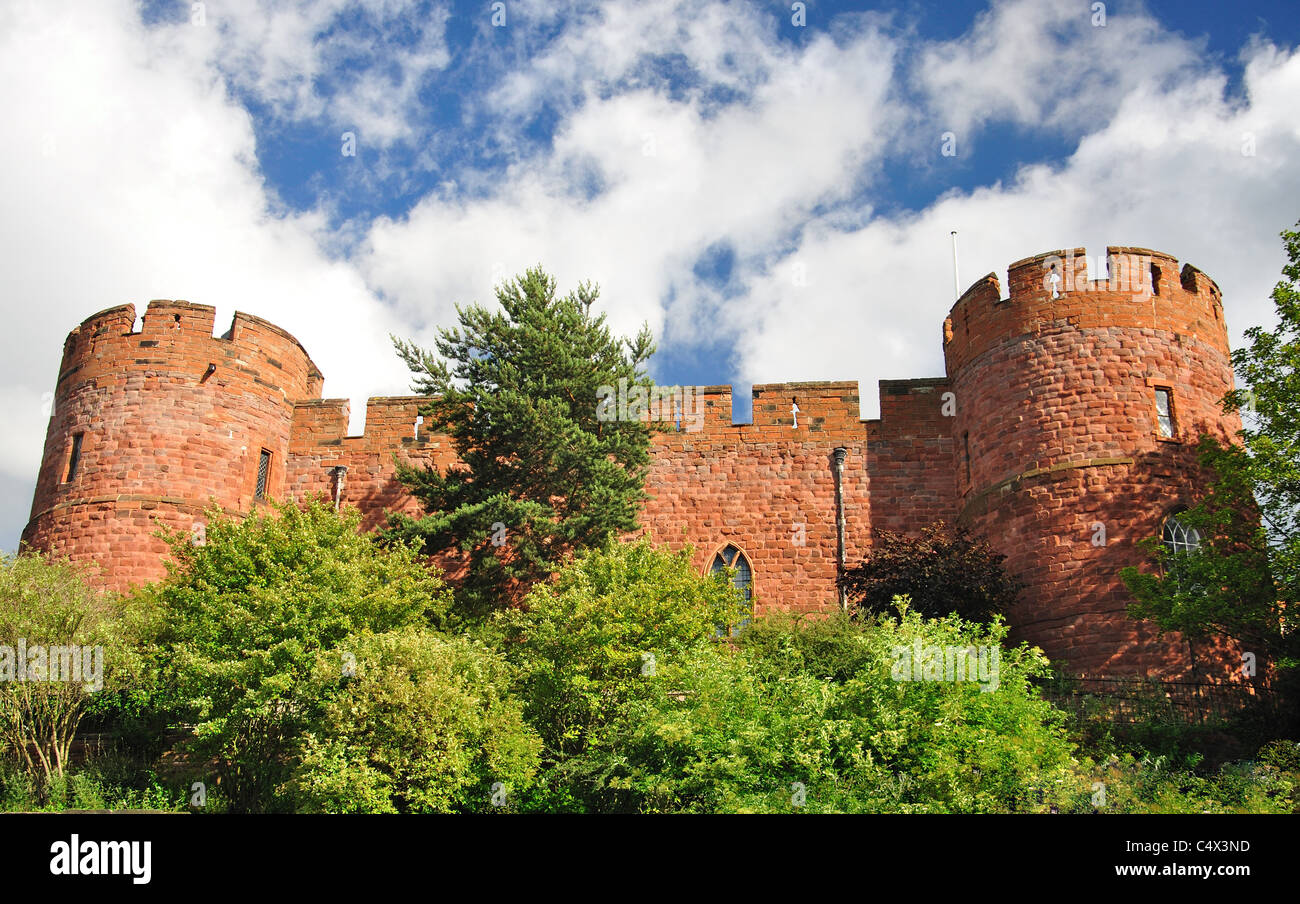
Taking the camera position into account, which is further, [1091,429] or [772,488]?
[772,488]

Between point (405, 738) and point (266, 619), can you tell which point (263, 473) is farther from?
point (405, 738)

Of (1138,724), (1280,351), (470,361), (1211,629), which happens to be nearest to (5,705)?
(470,361)

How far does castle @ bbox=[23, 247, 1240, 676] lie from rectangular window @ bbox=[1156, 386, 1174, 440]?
43 millimetres

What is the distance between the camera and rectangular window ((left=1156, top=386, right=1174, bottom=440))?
19.5 m

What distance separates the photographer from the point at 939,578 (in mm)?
18531

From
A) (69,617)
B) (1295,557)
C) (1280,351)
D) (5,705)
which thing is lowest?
(5,705)

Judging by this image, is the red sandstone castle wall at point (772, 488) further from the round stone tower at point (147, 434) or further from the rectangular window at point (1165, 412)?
the round stone tower at point (147, 434)

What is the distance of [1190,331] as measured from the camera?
20250 millimetres

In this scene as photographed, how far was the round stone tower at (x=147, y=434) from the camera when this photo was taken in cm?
2214

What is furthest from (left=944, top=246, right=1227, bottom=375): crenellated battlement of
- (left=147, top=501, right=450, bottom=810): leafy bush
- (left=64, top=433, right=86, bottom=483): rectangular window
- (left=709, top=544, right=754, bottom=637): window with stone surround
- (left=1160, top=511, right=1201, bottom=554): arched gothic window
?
(left=64, top=433, right=86, bottom=483): rectangular window

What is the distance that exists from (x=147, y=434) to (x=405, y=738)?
1209 cm

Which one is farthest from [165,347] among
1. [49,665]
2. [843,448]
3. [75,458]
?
[843,448]
